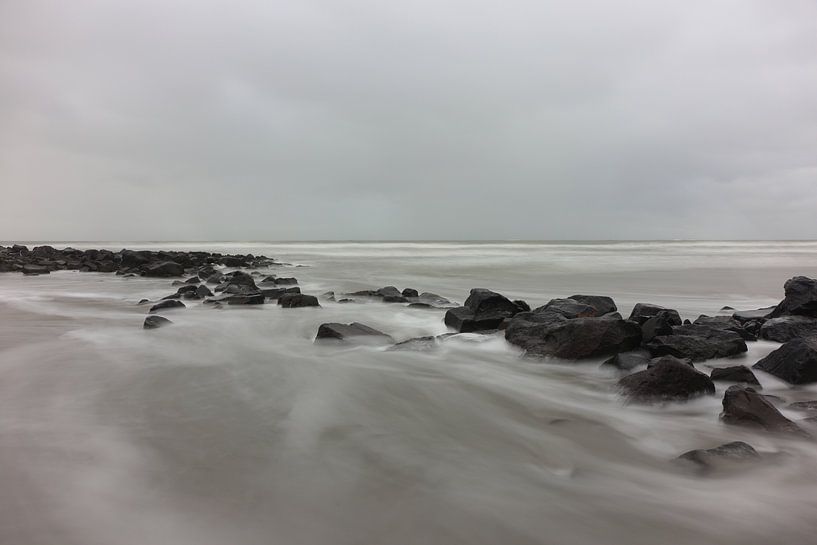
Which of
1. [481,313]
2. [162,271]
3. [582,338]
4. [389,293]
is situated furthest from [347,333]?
[162,271]

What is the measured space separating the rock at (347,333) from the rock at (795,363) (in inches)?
150

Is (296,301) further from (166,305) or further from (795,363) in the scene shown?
(795,363)

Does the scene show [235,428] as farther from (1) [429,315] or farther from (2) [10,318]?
(2) [10,318]

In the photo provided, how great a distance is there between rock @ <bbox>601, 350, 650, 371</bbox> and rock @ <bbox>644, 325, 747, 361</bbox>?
1.03 feet

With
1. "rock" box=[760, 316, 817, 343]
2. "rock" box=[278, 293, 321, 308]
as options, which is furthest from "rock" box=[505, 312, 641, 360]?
"rock" box=[278, 293, 321, 308]

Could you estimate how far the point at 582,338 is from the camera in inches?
177

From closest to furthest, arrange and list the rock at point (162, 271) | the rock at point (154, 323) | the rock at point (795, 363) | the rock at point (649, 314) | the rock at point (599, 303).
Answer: the rock at point (795, 363)
the rock at point (649, 314)
the rock at point (154, 323)
the rock at point (599, 303)
the rock at point (162, 271)

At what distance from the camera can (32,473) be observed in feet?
7.17

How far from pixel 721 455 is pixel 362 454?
1958 mm

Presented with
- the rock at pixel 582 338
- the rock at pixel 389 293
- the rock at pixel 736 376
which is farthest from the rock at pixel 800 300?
the rock at pixel 389 293

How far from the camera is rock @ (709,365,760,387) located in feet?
12.0

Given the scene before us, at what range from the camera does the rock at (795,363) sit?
3641 millimetres

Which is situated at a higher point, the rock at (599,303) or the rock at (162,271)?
the rock at (162,271)

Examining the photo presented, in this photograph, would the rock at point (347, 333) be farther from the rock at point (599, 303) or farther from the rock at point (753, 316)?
the rock at point (753, 316)
